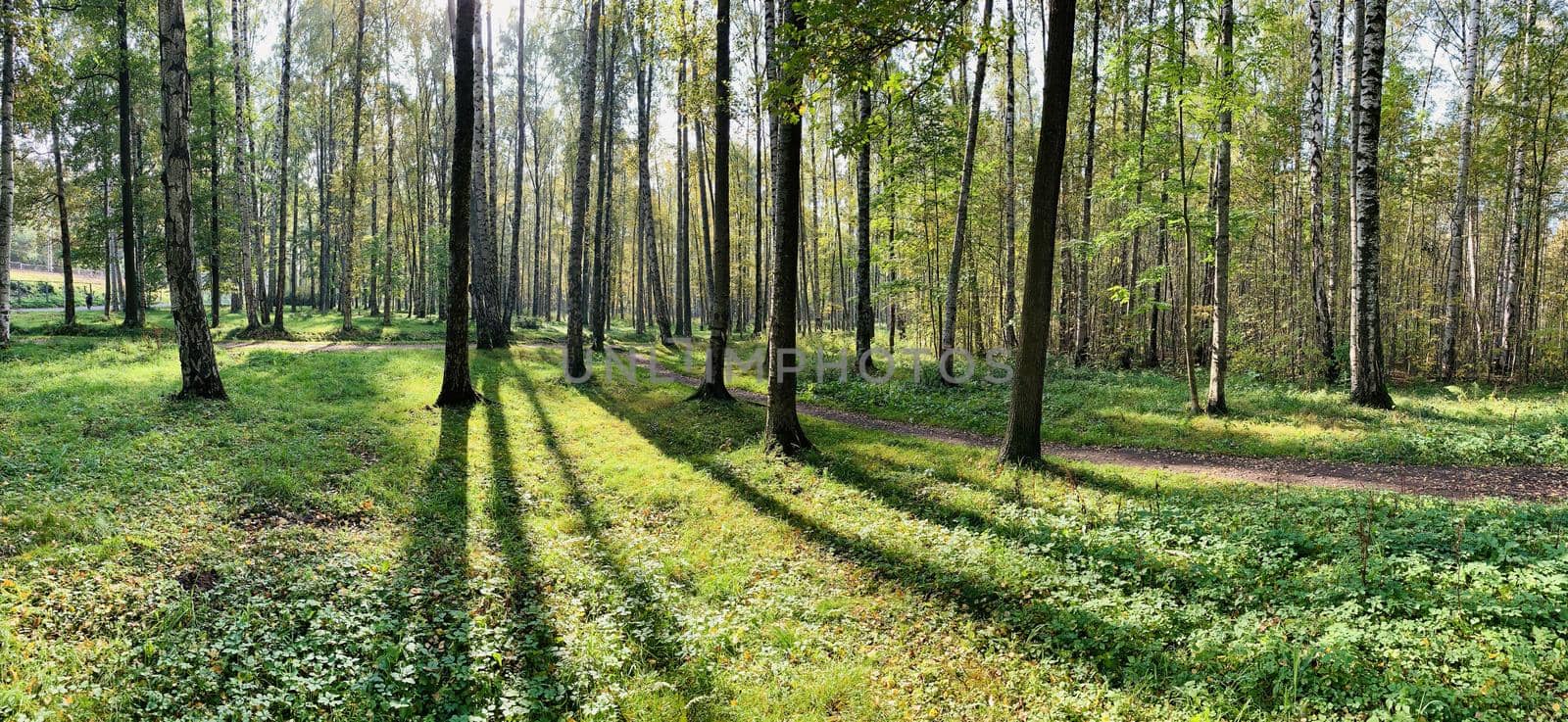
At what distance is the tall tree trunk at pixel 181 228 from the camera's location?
9742 millimetres

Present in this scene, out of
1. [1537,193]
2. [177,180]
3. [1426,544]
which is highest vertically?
[1537,193]

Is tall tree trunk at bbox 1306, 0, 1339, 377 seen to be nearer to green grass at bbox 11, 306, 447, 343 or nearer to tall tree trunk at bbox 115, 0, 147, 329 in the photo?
green grass at bbox 11, 306, 447, 343

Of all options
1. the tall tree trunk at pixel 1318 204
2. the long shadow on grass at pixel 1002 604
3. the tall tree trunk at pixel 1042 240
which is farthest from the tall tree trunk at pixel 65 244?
the tall tree trunk at pixel 1318 204

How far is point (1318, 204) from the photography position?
15695 mm

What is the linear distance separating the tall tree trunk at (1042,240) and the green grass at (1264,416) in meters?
2.91

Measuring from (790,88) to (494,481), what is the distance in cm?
599

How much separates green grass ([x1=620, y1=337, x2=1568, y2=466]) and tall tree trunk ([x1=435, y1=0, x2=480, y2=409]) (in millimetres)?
6505

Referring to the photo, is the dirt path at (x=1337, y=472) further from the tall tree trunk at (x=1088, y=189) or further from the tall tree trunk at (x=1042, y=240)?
the tall tree trunk at (x=1088, y=189)

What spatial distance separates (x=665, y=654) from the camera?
4.61m

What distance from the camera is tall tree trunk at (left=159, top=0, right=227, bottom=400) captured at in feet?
32.0

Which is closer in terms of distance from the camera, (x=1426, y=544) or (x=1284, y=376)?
(x=1426, y=544)

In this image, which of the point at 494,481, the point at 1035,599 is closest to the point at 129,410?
the point at 494,481

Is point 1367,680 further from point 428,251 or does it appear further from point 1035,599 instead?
point 428,251

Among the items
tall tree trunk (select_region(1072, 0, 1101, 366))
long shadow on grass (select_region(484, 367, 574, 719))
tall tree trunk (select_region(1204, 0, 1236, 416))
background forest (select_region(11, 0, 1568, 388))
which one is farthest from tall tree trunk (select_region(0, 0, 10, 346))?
tall tree trunk (select_region(1072, 0, 1101, 366))
